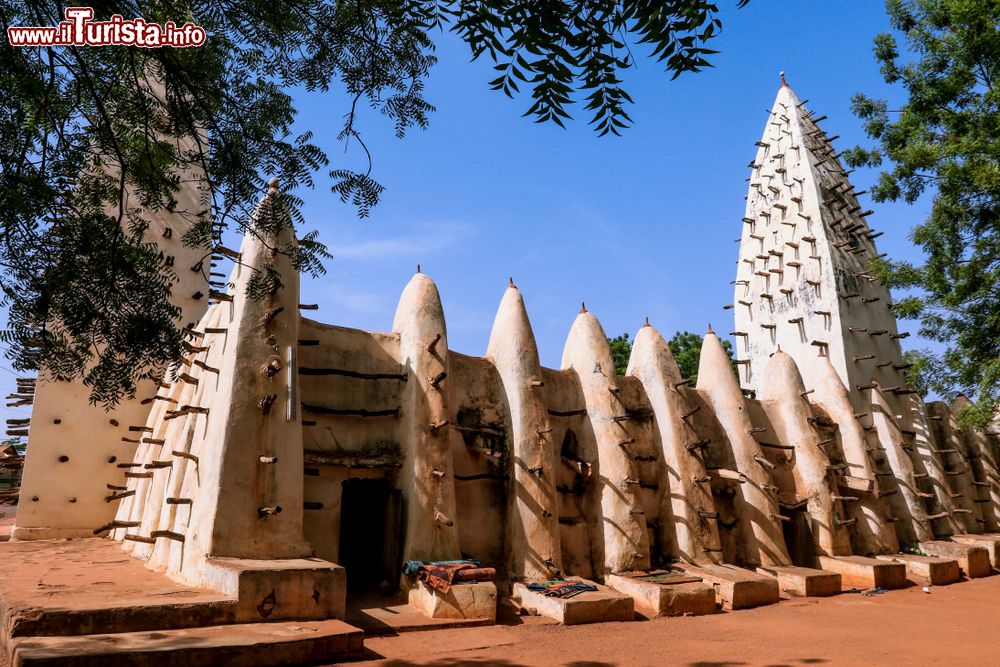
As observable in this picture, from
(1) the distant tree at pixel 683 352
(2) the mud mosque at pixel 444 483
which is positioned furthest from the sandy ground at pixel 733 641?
(1) the distant tree at pixel 683 352

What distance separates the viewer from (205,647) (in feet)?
23.2

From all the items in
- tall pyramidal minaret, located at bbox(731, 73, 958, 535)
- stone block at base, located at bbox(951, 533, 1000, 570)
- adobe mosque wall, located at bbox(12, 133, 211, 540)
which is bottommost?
stone block at base, located at bbox(951, 533, 1000, 570)

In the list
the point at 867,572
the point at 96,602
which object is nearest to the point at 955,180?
the point at 867,572

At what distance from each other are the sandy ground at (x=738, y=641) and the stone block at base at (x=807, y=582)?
1149 millimetres

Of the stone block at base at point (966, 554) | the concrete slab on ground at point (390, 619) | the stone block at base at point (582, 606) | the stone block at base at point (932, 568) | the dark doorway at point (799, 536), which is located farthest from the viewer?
the stone block at base at point (966, 554)

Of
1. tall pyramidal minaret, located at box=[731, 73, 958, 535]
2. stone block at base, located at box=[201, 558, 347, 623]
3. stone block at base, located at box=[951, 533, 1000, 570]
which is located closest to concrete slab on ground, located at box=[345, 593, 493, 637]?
stone block at base, located at box=[201, 558, 347, 623]

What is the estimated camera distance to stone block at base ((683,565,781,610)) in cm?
1306

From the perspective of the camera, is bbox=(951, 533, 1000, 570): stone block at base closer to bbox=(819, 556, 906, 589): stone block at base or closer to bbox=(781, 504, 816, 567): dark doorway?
bbox=(819, 556, 906, 589): stone block at base

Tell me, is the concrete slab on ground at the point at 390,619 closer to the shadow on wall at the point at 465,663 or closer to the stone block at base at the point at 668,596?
the shadow on wall at the point at 465,663

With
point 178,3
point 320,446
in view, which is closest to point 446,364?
point 320,446

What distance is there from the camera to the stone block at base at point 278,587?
8383 millimetres

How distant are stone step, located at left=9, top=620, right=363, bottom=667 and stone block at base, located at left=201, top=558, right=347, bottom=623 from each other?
0.70 ft

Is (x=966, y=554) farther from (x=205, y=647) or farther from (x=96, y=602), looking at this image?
(x=96, y=602)

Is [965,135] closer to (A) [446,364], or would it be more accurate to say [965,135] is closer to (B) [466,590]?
(A) [446,364]
